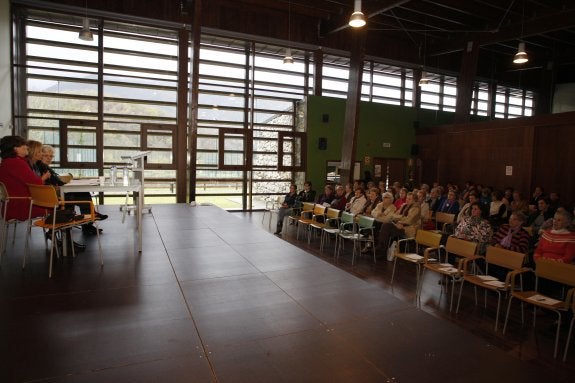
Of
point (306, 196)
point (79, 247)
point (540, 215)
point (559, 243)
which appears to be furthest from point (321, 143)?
point (79, 247)

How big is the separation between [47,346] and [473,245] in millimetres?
4312

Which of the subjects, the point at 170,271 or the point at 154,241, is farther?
the point at 154,241

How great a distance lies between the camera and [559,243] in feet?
14.2

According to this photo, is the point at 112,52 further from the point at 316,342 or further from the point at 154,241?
the point at 316,342

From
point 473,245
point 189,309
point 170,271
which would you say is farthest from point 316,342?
point 473,245

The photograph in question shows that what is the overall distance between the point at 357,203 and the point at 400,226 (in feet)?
4.38

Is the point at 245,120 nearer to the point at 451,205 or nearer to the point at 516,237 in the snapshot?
the point at 451,205

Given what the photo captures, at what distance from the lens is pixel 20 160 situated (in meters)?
3.79

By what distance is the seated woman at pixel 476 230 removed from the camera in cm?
517

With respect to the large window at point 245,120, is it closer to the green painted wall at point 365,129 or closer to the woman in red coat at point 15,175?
the green painted wall at point 365,129

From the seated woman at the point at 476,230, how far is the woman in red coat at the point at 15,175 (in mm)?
5351

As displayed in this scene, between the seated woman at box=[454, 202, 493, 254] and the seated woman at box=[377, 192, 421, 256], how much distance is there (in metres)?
1.14

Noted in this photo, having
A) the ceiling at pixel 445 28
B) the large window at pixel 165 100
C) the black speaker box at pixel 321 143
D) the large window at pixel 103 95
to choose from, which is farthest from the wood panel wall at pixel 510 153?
the large window at pixel 103 95

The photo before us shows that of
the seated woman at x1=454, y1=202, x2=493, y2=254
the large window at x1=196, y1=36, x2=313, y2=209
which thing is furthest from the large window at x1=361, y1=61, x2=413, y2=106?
the seated woman at x1=454, y1=202, x2=493, y2=254
